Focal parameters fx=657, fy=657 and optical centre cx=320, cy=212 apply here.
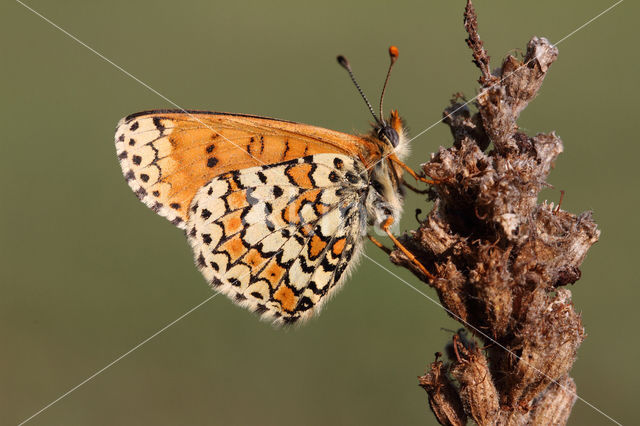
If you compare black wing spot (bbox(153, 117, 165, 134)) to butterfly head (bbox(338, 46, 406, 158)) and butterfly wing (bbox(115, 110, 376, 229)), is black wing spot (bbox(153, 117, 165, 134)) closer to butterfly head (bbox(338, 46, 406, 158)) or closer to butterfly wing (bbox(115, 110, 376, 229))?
butterfly wing (bbox(115, 110, 376, 229))

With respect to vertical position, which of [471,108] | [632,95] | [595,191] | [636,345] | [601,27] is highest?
[601,27]

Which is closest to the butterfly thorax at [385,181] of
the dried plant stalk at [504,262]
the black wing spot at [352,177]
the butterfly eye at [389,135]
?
the butterfly eye at [389,135]

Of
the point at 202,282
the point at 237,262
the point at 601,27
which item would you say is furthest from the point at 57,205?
the point at 601,27

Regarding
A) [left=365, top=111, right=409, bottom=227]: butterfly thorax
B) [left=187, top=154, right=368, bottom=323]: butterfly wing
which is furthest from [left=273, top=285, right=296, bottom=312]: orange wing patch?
[left=365, top=111, right=409, bottom=227]: butterfly thorax

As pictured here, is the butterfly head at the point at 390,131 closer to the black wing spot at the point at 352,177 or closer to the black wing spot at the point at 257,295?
the black wing spot at the point at 352,177

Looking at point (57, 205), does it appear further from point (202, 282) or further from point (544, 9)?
point (544, 9)

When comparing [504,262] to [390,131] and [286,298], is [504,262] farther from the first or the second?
[390,131]
